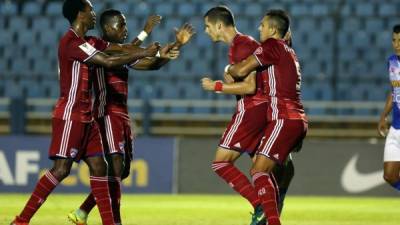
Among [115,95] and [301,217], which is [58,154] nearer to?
[115,95]

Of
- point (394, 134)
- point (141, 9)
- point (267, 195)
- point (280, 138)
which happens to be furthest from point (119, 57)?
point (141, 9)

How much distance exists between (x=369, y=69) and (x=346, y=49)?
0.63 metres

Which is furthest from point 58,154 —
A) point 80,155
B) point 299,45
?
point 299,45

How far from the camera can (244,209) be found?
12.2 meters

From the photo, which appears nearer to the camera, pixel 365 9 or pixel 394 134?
pixel 394 134

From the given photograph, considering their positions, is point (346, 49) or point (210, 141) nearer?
point (210, 141)

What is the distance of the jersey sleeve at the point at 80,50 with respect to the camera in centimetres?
777

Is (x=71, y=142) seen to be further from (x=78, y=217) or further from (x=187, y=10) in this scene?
(x=187, y=10)

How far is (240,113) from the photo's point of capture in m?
8.22

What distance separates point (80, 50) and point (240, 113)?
59.4 inches

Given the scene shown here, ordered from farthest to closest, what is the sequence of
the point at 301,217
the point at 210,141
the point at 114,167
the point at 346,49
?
1. the point at 346,49
2. the point at 210,141
3. the point at 301,217
4. the point at 114,167

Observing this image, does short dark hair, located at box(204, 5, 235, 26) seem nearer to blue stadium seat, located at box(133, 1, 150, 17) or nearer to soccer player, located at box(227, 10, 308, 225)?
soccer player, located at box(227, 10, 308, 225)

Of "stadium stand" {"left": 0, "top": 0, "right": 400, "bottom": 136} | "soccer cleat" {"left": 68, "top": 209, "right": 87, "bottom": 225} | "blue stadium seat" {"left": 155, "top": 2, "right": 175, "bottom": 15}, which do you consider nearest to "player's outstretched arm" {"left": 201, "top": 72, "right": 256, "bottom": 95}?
"soccer cleat" {"left": 68, "top": 209, "right": 87, "bottom": 225}

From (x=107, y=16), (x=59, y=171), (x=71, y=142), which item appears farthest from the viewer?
(x=107, y=16)
